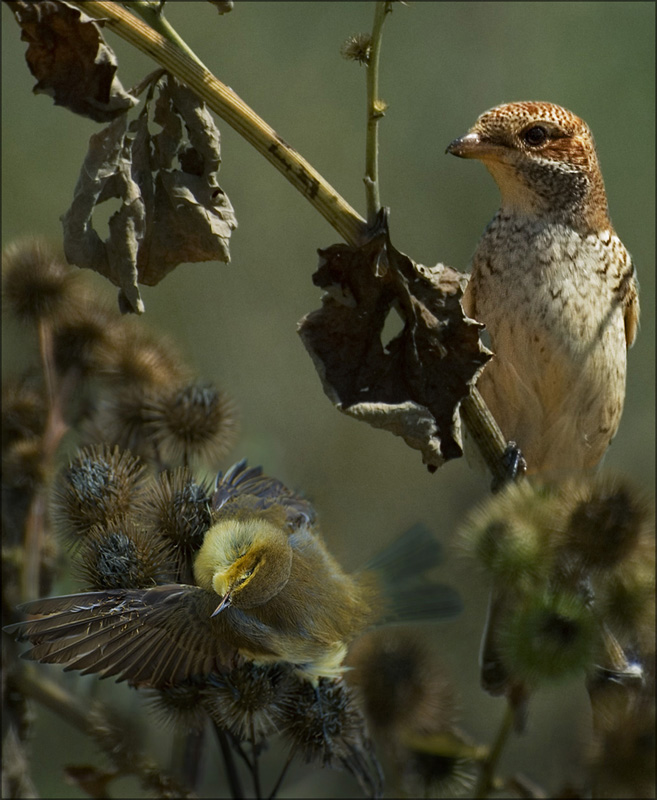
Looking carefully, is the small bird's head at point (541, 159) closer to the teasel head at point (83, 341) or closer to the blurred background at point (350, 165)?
the teasel head at point (83, 341)

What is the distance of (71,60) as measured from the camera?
5.43 ft

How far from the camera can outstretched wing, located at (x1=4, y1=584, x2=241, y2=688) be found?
65.9 inches

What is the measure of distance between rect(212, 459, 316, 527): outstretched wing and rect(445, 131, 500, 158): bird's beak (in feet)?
3.30

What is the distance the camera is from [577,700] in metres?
3.67

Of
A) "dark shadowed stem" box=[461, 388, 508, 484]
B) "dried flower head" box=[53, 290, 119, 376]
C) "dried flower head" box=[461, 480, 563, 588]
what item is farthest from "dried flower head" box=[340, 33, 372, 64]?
"dried flower head" box=[53, 290, 119, 376]

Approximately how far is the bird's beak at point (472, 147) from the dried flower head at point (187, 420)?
851 mm

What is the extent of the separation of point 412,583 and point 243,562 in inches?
30.1

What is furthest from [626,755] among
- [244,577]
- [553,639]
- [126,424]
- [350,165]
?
[350,165]

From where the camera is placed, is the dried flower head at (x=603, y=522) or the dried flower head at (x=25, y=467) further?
the dried flower head at (x=25, y=467)

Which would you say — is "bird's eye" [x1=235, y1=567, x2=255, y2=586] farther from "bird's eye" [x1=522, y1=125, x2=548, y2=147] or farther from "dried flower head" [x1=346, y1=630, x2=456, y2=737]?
"bird's eye" [x1=522, y1=125, x2=548, y2=147]

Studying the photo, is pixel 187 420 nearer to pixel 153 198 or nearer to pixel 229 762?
pixel 153 198

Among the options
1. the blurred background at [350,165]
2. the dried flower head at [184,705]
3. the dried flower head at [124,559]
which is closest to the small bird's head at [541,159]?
the dried flower head at [124,559]

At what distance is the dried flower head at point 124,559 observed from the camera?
1.74 metres

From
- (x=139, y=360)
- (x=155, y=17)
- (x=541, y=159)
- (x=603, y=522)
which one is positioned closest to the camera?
(x=155, y=17)
